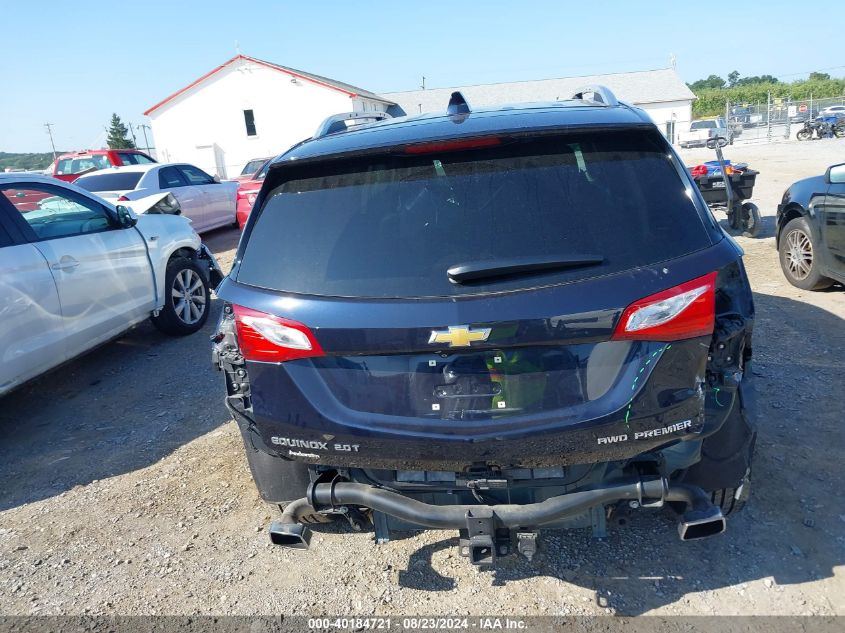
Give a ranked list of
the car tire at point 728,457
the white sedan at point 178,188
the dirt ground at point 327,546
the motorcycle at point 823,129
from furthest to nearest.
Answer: the motorcycle at point 823,129
the white sedan at point 178,188
the dirt ground at point 327,546
the car tire at point 728,457

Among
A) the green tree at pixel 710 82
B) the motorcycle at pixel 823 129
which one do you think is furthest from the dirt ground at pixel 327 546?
the green tree at pixel 710 82

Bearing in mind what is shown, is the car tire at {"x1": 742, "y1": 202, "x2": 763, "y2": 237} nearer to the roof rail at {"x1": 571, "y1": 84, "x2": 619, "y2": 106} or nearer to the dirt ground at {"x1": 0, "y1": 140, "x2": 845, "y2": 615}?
the dirt ground at {"x1": 0, "y1": 140, "x2": 845, "y2": 615}

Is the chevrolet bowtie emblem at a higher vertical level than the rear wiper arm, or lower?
lower

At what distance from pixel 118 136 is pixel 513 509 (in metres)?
92.6

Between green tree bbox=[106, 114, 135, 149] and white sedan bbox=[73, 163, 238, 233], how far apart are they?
70.0 meters

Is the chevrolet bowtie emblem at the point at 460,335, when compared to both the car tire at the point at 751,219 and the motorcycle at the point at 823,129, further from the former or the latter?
the motorcycle at the point at 823,129

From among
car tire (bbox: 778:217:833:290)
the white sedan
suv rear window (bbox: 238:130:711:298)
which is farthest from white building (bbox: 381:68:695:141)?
suv rear window (bbox: 238:130:711:298)

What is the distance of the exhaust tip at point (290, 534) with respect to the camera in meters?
2.56

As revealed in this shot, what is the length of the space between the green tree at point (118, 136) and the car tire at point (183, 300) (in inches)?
3070

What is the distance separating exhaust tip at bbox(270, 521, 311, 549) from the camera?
2559mm

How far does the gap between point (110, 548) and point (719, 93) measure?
2812 inches

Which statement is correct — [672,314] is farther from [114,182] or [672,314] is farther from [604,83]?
[604,83]

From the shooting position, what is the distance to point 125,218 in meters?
6.08

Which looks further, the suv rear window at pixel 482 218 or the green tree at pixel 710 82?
the green tree at pixel 710 82
